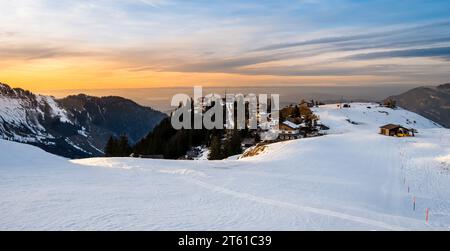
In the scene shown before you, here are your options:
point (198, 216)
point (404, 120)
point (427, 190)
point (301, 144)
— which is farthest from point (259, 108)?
point (198, 216)

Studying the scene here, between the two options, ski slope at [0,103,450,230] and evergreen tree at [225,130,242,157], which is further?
evergreen tree at [225,130,242,157]

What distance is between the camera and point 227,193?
22703 millimetres

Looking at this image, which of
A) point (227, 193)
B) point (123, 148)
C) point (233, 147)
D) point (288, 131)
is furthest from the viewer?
point (288, 131)

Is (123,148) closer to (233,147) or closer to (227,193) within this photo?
(233,147)

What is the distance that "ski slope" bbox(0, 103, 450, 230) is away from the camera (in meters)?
16.2

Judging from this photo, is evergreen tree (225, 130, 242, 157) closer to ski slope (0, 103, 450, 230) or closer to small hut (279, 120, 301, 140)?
small hut (279, 120, 301, 140)

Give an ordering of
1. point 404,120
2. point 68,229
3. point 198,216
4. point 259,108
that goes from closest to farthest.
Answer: point 68,229, point 198,216, point 404,120, point 259,108

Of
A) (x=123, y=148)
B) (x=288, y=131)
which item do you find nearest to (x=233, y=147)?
(x=123, y=148)

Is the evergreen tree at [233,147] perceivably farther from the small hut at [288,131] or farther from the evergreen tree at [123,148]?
the evergreen tree at [123,148]

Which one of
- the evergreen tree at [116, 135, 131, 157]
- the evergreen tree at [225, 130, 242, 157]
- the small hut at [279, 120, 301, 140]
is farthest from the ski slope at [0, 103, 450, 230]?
the small hut at [279, 120, 301, 140]

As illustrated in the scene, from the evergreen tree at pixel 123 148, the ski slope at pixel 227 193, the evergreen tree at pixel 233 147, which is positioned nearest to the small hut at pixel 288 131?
the evergreen tree at pixel 233 147
